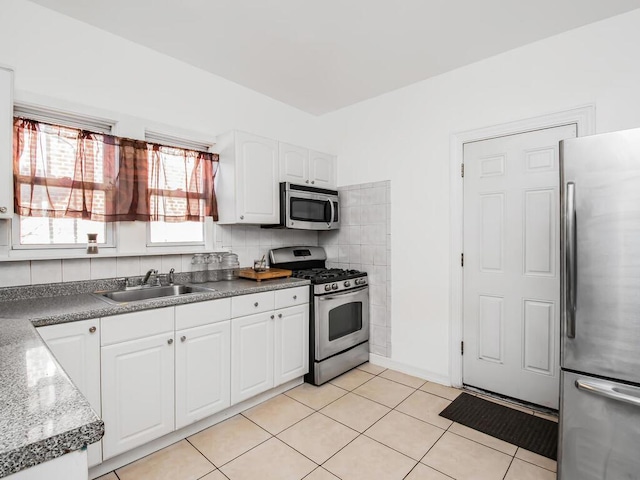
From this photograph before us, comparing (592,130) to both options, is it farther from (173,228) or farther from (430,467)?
(173,228)

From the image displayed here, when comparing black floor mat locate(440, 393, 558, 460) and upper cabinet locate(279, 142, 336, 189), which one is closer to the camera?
black floor mat locate(440, 393, 558, 460)

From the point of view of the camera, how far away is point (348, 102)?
360cm

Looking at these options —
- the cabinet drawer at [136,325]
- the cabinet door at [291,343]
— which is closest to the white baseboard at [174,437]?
the cabinet door at [291,343]

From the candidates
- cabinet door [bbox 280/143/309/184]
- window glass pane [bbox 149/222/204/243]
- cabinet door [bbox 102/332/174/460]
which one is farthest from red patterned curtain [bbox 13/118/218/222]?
cabinet door [bbox 102/332/174/460]

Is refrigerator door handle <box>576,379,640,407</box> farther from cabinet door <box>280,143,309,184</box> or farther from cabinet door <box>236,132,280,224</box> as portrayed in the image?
cabinet door <box>280,143,309,184</box>

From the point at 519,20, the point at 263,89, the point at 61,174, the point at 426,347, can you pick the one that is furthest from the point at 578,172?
the point at 61,174

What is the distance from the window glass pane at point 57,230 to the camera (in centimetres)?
209

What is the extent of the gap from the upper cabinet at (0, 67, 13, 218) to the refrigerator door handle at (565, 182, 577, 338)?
282 cm

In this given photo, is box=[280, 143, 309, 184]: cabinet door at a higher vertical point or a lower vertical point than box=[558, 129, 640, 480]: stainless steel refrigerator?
higher

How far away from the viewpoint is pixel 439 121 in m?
2.98

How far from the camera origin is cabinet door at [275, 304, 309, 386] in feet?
8.88

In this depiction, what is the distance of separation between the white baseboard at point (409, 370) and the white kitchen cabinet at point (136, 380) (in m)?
2.01

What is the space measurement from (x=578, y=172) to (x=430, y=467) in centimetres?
174

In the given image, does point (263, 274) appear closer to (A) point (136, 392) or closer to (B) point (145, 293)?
(B) point (145, 293)
